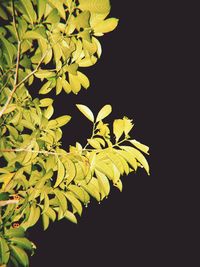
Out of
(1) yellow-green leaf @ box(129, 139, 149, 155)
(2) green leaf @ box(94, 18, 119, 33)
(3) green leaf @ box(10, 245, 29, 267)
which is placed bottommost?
(3) green leaf @ box(10, 245, 29, 267)

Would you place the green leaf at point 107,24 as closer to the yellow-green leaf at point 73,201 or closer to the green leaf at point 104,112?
the green leaf at point 104,112

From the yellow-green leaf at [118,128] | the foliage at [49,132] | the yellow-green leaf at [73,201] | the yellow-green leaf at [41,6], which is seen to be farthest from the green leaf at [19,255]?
the yellow-green leaf at [41,6]

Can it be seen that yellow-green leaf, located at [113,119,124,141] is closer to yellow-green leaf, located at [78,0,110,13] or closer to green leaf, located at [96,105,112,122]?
green leaf, located at [96,105,112,122]

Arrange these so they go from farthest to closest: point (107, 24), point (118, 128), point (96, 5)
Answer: point (118, 128) → point (107, 24) → point (96, 5)

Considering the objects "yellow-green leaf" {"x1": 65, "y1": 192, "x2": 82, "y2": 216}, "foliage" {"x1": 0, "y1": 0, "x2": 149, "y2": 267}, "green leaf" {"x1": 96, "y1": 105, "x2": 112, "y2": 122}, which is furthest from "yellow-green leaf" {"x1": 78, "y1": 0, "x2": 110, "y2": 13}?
"yellow-green leaf" {"x1": 65, "y1": 192, "x2": 82, "y2": 216}

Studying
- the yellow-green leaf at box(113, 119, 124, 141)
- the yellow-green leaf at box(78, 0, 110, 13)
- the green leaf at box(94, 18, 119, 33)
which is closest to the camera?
the yellow-green leaf at box(78, 0, 110, 13)

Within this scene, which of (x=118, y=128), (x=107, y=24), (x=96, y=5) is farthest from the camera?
(x=118, y=128)

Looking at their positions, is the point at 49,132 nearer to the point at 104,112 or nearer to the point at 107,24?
the point at 104,112

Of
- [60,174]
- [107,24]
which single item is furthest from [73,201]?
[107,24]

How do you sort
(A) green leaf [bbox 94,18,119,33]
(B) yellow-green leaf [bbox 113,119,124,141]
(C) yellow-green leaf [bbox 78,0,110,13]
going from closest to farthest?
(C) yellow-green leaf [bbox 78,0,110,13] < (A) green leaf [bbox 94,18,119,33] < (B) yellow-green leaf [bbox 113,119,124,141]

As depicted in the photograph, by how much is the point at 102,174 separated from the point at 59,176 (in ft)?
0.48

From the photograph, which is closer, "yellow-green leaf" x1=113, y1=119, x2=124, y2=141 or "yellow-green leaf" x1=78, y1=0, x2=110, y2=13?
"yellow-green leaf" x1=78, y1=0, x2=110, y2=13

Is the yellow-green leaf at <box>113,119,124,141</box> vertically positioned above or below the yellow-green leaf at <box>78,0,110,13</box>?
below

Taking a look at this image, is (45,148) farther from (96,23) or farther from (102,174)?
(96,23)
